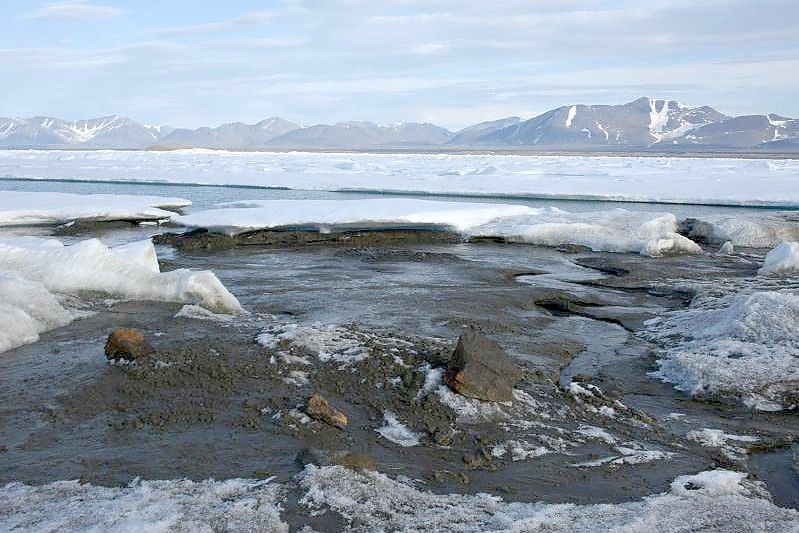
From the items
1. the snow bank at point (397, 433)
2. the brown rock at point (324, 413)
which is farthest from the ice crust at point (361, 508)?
the brown rock at point (324, 413)

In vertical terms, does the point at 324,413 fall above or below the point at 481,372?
below

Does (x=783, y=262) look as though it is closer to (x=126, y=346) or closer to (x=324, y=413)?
(x=324, y=413)

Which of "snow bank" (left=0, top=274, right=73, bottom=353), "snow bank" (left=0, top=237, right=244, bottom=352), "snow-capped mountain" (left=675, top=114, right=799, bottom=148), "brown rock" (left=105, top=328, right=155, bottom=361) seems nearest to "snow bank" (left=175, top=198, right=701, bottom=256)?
"snow bank" (left=0, top=237, right=244, bottom=352)

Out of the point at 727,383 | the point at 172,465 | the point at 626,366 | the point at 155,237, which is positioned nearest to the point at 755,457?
the point at 727,383

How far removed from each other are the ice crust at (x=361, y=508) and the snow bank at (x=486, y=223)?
8.40 meters

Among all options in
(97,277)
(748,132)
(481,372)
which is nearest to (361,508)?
(481,372)

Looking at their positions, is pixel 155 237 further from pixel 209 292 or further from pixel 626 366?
pixel 626 366

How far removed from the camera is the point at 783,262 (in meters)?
9.81

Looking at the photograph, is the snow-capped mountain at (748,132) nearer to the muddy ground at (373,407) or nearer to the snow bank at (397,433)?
the muddy ground at (373,407)

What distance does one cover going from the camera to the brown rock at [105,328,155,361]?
558 centimetres

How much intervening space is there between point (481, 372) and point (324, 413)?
1094mm

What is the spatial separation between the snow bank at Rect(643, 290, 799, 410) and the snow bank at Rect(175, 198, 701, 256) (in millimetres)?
5070

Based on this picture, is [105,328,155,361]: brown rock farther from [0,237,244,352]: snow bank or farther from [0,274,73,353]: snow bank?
[0,237,244,352]: snow bank

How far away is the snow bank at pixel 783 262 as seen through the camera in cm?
978
